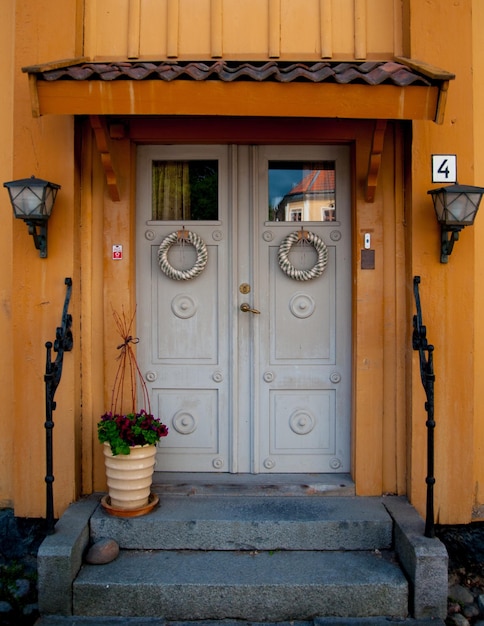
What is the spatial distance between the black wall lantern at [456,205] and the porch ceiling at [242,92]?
0.54m

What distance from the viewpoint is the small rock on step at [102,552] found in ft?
11.8

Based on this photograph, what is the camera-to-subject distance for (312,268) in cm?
436

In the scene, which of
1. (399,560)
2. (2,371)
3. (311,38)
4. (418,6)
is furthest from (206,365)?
(418,6)

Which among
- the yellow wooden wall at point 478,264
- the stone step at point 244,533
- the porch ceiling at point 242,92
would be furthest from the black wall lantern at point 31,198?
the yellow wooden wall at point 478,264

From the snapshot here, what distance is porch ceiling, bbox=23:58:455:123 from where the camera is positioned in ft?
11.2

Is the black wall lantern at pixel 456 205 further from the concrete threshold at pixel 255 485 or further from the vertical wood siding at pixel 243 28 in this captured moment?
the concrete threshold at pixel 255 485

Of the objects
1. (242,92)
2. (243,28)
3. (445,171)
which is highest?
(243,28)

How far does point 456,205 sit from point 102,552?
10.7ft

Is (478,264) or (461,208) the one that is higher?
(461,208)

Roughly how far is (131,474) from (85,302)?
1.30 metres

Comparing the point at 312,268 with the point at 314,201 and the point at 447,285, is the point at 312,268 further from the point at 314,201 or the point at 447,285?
the point at 447,285

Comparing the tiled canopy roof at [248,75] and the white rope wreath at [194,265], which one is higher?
the tiled canopy roof at [248,75]

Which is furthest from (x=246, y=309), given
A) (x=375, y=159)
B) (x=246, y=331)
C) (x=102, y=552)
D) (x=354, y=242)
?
(x=102, y=552)

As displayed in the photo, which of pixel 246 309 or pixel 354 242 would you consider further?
pixel 246 309
